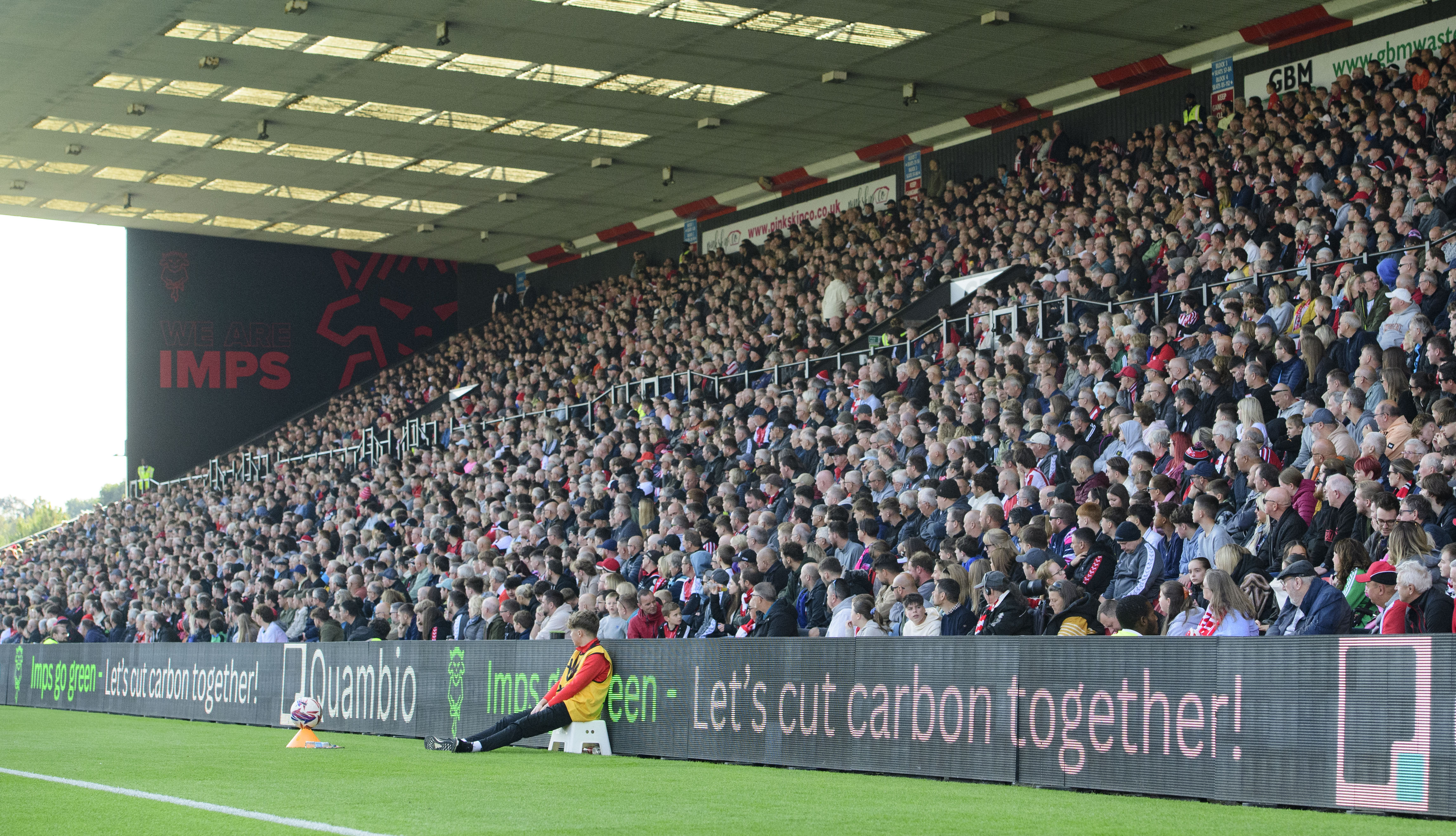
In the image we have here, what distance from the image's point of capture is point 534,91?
26844mm

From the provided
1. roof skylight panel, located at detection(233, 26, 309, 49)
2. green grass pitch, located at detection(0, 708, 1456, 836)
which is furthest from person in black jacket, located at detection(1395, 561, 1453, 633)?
roof skylight panel, located at detection(233, 26, 309, 49)

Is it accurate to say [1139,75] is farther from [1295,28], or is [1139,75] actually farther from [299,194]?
[299,194]

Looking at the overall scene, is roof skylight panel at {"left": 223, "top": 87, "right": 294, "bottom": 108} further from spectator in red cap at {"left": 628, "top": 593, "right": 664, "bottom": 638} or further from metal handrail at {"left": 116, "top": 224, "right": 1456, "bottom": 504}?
spectator in red cap at {"left": 628, "top": 593, "right": 664, "bottom": 638}

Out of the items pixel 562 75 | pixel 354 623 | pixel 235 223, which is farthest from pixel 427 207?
pixel 354 623

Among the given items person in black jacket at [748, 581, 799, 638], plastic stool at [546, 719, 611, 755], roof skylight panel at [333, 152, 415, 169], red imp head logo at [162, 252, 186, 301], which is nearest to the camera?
person in black jacket at [748, 581, 799, 638]

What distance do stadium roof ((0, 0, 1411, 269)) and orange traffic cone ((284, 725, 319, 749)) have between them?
11571 millimetres

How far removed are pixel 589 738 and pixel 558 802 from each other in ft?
14.0

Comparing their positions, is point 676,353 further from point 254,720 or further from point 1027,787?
point 1027,787

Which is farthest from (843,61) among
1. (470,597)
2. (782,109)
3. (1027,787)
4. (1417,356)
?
(1027,787)

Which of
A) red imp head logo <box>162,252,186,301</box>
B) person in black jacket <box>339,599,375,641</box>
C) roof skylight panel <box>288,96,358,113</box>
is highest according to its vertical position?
roof skylight panel <box>288,96,358,113</box>

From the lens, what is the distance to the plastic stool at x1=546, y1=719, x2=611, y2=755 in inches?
535

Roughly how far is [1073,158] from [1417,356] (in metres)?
11.2

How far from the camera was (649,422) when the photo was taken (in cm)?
2430

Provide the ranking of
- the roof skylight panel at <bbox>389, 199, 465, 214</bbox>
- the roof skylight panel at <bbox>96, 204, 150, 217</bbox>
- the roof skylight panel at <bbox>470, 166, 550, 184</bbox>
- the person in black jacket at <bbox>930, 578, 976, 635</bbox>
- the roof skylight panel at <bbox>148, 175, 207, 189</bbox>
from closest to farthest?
the person in black jacket at <bbox>930, 578, 976, 635</bbox> < the roof skylight panel at <bbox>470, 166, 550, 184</bbox> < the roof skylight panel at <bbox>148, 175, 207, 189</bbox> < the roof skylight panel at <bbox>389, 199, 465, 214</bbox> < the roof skylight panel at <bbox>96, 204, 150, 217</bbox>
